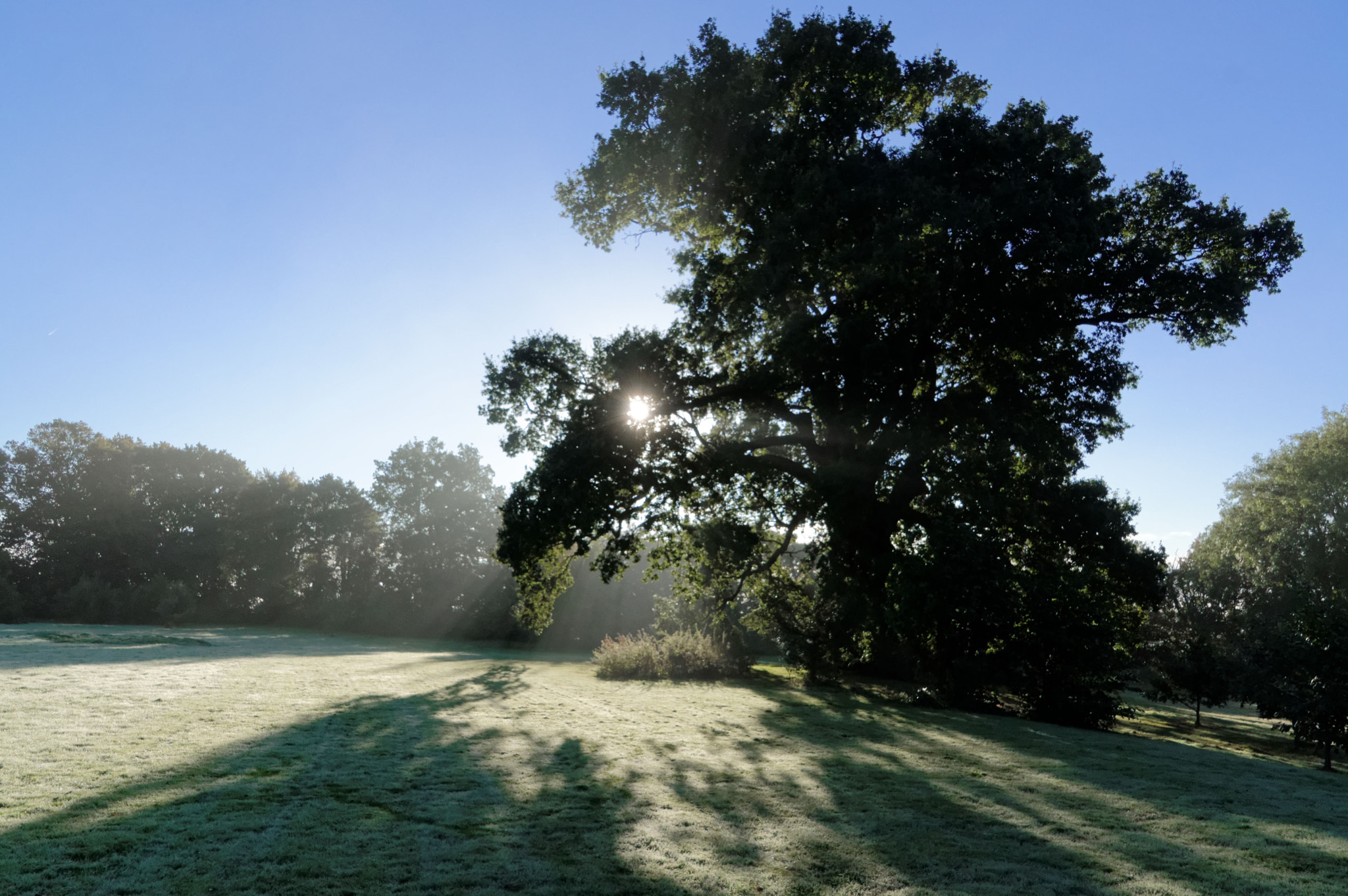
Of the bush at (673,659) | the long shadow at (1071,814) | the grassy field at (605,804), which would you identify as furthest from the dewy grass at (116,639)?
the long shadow at (1071,814)

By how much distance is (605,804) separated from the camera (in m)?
6.11

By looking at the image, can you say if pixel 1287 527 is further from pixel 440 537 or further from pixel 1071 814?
pixel 440 537

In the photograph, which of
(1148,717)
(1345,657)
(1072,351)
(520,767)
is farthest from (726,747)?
(1148,717)

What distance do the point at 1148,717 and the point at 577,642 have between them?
3413 centimetres

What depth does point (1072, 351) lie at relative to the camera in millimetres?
17266

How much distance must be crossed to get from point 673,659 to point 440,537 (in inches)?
1686

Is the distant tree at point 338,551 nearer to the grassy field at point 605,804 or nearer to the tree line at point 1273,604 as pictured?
the grassy field at point 605,804

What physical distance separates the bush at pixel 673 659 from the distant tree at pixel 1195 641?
13.0 metres

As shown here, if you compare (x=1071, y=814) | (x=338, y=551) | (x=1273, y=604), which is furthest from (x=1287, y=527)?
(x=338, y=551)

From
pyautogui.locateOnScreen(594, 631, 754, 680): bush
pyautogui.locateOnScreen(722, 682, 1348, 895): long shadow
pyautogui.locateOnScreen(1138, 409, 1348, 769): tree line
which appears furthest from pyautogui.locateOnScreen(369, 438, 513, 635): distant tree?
pyautogui.locateOnScreen(722, 682, 1348, 895): long shadow

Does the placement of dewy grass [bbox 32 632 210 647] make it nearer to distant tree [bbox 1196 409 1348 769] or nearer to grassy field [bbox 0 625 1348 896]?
grassy field [bbox 0 625 1348 896]

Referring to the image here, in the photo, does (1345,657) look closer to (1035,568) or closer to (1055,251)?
(1035,568)

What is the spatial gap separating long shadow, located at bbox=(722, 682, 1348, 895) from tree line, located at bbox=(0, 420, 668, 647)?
40930mm

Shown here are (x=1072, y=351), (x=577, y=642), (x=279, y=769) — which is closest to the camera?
(x=279, y=769)
